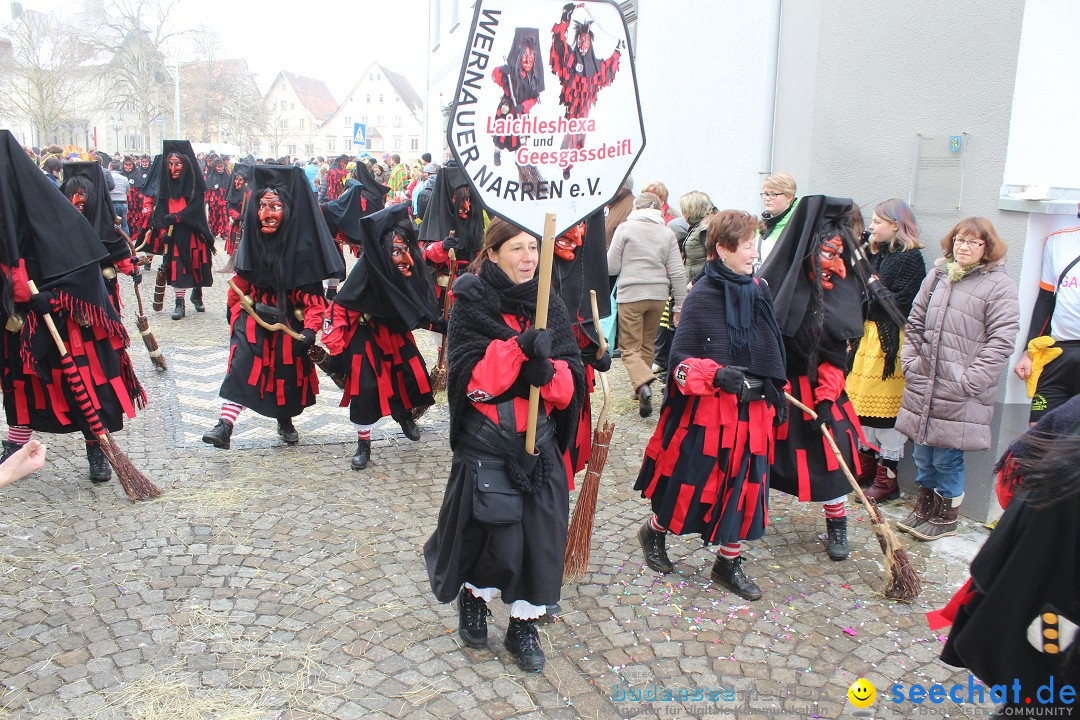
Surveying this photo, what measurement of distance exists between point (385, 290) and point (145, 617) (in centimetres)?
273

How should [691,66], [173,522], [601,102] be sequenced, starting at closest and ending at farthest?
[601,102], [173,522], [691,66]

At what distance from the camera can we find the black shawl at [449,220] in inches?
332

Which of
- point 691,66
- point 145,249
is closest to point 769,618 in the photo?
point 691,66

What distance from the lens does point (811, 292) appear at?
4672 mm

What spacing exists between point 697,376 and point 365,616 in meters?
1.98

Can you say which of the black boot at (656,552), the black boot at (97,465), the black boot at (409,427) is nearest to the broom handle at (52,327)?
the black boot at (97,465)

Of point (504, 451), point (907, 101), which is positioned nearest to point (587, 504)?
point (504, 451)

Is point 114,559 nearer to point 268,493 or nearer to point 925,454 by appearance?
point 268,493

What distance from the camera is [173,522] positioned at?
5.12m

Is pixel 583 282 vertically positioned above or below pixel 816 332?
above

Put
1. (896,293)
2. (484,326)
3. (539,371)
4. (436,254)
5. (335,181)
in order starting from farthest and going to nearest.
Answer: (335,181) < (436,254) < (896,293) < (484,326) < (539,371)

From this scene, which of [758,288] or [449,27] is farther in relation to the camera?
[449,27]

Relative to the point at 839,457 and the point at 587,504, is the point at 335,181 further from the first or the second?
the point at 839,457

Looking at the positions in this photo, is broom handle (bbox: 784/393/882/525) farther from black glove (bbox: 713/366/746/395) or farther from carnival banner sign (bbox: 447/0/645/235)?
carnival banner sign (bbox: 447/0/645/235)
